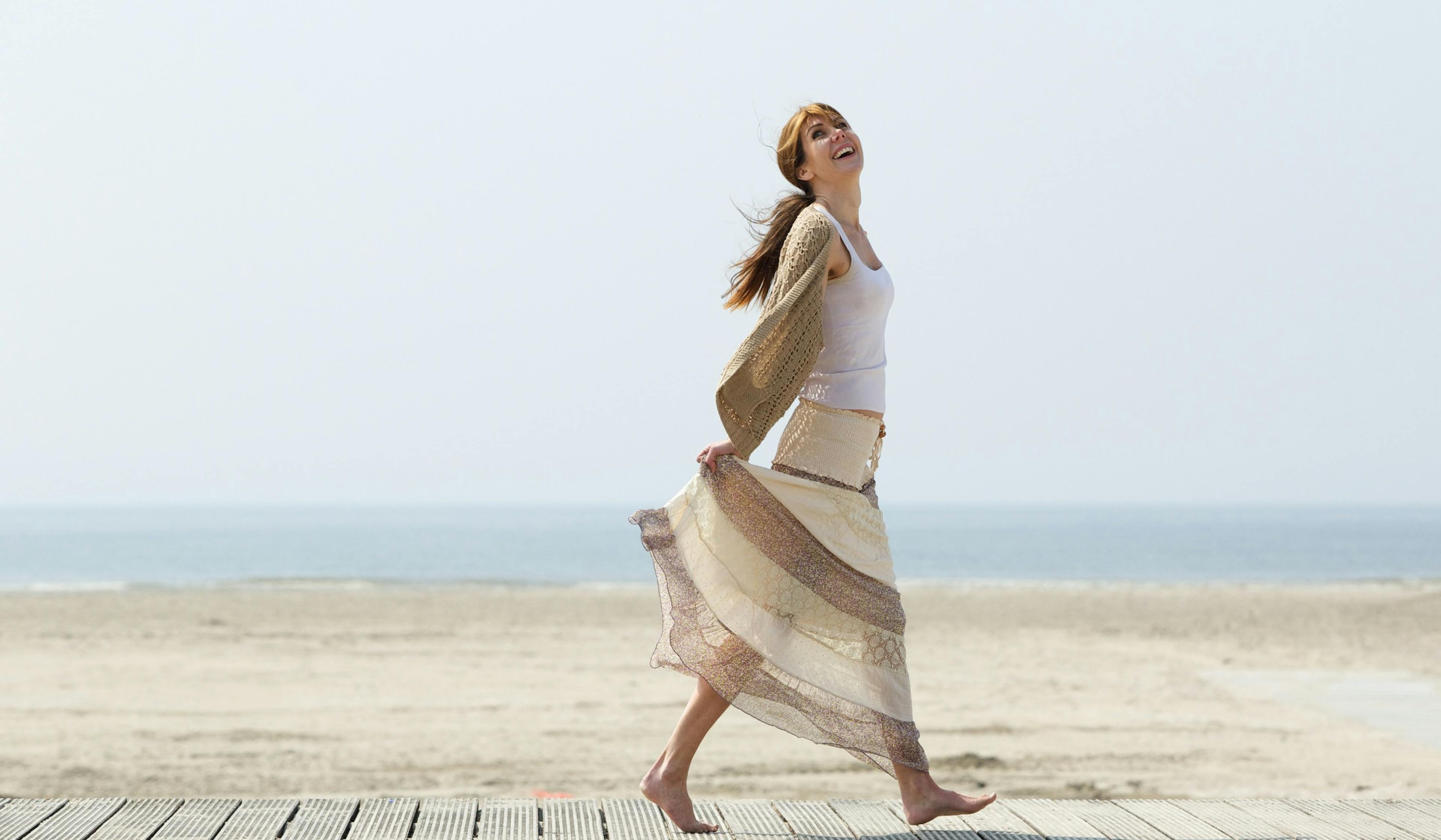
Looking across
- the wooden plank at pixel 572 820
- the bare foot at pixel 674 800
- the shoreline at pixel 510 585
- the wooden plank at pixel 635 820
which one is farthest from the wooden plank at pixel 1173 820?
the shoreline at pixel 510 585

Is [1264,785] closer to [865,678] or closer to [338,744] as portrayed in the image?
[865,678]

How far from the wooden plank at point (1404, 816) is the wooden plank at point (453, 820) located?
2354 millimetres

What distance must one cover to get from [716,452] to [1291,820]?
192cm

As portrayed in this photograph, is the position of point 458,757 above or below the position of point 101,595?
above

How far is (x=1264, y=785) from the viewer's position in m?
6.30

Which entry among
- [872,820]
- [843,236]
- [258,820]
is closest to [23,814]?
[258,820]

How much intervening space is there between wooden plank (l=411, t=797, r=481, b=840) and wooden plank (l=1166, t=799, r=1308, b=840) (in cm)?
182

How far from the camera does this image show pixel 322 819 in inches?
129

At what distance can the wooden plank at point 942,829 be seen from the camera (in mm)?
3201

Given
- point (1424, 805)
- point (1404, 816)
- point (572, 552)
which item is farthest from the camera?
point (572, 552)

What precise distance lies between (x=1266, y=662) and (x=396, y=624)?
9.20m

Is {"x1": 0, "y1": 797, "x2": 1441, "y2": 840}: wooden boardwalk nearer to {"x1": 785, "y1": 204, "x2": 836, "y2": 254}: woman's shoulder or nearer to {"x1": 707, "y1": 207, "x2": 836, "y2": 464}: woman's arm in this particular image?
{"x1": 707, "y1": 207, "x2": 836, "y2": 464}: woman's arm

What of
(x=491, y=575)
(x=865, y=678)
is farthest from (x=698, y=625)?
(x=491, y=575)

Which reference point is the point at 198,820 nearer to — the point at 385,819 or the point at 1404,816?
the point at 385,819
